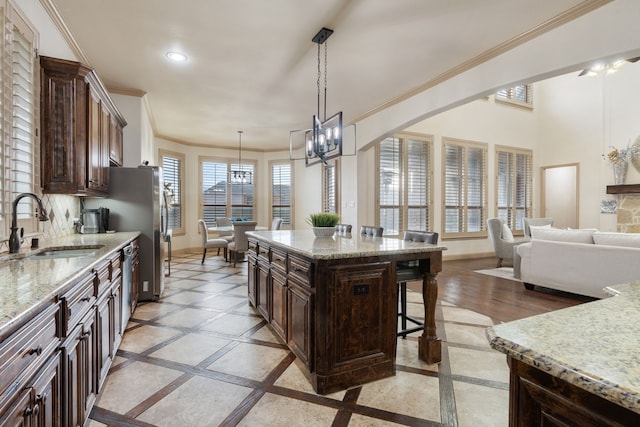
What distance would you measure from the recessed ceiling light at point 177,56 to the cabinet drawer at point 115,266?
226 cm

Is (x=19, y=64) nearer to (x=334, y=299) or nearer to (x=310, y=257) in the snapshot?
(x=310, y=257)

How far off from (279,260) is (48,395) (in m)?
1.59

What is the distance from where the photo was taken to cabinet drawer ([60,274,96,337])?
4.33 ft

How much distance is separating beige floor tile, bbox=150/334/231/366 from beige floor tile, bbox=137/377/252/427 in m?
0.33

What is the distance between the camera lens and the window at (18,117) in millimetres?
1934

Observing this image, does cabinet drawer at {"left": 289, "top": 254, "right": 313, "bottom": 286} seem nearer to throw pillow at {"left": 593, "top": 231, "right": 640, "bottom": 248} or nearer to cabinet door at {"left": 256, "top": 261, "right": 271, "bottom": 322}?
cabinet door at {"left": 256, "top": 261, "right": 271, "bottom": 322}

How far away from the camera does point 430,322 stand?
2.35 meters

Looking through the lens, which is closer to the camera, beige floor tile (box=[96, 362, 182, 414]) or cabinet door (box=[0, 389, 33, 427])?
cabinet door (box=[0, 389, 33, 427])

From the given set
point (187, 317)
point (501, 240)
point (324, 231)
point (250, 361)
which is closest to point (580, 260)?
point (501, 240)

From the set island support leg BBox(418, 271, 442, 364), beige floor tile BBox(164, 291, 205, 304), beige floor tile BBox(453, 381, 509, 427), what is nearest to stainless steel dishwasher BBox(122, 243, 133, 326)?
beige floor tile BBox(164, 291, 205, 304)

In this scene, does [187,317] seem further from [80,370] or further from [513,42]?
[513,42]

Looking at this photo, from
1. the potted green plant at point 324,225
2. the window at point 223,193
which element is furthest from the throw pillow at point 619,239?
the window at point 223,193

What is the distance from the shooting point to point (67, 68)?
99.7 inches

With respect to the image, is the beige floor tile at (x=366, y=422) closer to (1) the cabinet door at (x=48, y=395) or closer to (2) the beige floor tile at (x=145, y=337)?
(1) the cabinet door at (x=48, y=395)
